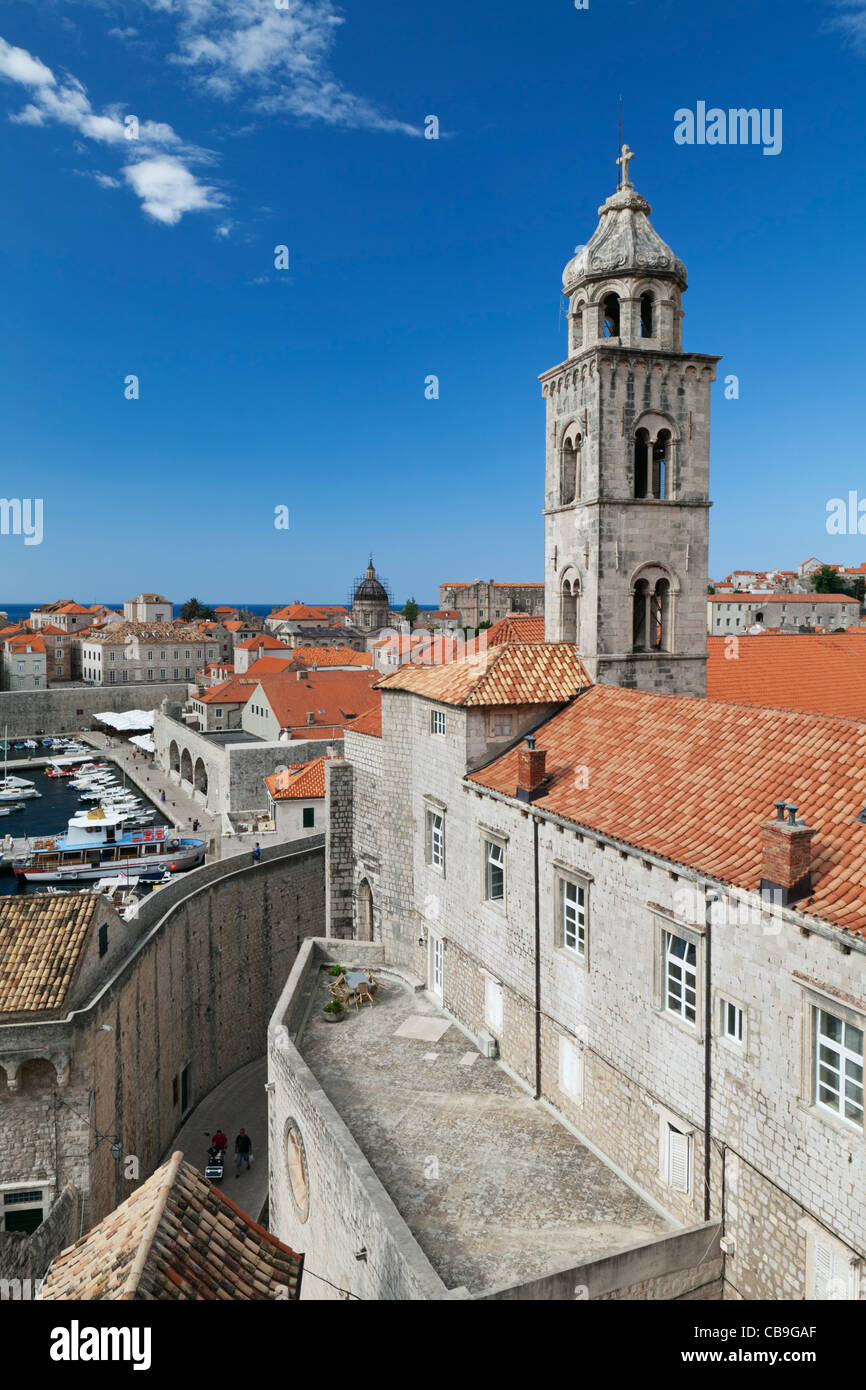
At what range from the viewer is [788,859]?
10.2 metres

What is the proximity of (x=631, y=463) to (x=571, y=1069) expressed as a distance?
1474cm

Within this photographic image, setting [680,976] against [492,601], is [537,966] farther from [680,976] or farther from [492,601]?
[492,601]

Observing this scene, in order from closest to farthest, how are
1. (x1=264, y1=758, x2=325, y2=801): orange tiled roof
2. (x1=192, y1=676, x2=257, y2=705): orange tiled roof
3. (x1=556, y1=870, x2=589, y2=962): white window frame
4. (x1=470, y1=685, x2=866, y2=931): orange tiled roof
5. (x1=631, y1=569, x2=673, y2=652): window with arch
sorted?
(x1=470, y1=685, x2=866, y2=931): orange tiled roof → (x1=556, y1=870, x2=589, y2=962): white window frame → (x1=631, y1=569, x2=673, y2=652): window with arch → (x1=264, y1=758, x2=325, y2=801): orange tiled roof → (x1=192, y1=676, x2=257, y2=705): orange tiled roof

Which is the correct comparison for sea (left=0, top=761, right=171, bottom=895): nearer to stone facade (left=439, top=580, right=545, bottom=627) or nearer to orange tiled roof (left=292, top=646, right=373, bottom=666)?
orange tiled roof (left=292, top=646, right=373, bottom=666)

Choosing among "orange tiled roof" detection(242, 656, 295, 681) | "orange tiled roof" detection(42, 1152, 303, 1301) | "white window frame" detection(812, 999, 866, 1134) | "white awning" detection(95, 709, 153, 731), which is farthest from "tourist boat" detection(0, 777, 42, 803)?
"white window frame" detection(812, 999, 866, 1134)

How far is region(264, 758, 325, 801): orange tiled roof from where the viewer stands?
1421 inches

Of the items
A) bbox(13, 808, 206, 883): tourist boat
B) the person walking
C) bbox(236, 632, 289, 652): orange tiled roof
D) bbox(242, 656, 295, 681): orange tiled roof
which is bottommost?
the person walking

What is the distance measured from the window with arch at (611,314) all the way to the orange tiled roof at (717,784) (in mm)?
11296

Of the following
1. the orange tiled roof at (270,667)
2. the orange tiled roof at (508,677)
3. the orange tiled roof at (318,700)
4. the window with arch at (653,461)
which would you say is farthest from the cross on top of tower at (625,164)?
the orange tiled roof at (270,667)

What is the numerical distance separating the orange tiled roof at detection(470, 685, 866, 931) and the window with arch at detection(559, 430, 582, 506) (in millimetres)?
8099

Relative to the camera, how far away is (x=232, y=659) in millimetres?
→ 117188

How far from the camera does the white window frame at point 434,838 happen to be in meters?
20.5
